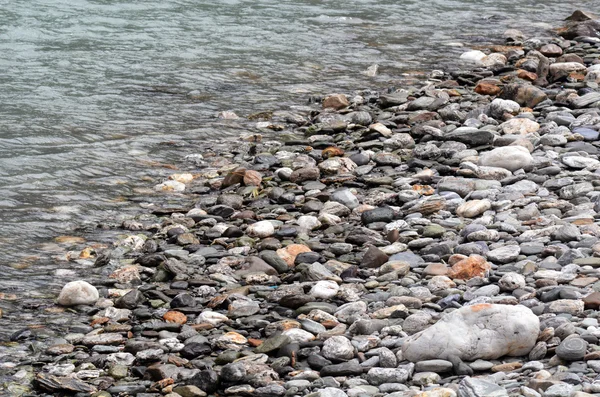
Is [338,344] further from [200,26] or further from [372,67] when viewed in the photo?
[200,26]

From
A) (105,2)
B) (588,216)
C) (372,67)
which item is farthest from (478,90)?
(105,2)

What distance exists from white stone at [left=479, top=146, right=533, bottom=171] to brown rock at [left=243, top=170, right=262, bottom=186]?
184 cm

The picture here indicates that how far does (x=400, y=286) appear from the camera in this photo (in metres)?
5.41

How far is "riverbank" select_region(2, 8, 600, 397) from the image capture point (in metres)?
4.37

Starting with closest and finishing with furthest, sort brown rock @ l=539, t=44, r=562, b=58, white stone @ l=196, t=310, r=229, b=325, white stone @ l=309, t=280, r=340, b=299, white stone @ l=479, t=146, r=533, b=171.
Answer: white stone @ l=196, t=310, r=229, b=325, white stone @ l=309, t=280, r=340, b=299, white stone @ l=479, t=146, r=533, b=171, brown rock @ l=539, t=44, r=562, b=58

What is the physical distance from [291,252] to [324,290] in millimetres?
772

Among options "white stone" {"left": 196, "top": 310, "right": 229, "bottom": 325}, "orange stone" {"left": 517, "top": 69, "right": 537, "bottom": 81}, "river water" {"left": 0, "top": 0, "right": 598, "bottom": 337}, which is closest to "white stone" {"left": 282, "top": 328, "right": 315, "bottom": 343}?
"white stone" {"left": 196, "top": 310, "right": 229, "bottom": 325}

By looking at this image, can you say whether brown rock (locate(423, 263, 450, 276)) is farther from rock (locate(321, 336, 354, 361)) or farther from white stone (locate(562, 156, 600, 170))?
white stone (locate(562, 156, 600, 170))

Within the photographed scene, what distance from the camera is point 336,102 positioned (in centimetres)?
1012

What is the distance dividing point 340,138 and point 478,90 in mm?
2189

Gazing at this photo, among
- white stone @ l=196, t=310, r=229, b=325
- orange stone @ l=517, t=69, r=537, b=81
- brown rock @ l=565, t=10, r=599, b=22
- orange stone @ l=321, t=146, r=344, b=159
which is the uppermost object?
brown rock @ l=565, t=10, r=599, b=22

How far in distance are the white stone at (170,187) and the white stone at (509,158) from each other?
2.54 meters

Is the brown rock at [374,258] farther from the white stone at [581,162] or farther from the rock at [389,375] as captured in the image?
the white stone at [581,162]

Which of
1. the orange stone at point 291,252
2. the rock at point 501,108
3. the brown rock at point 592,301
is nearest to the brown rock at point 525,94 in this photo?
the rock at point 501,108
